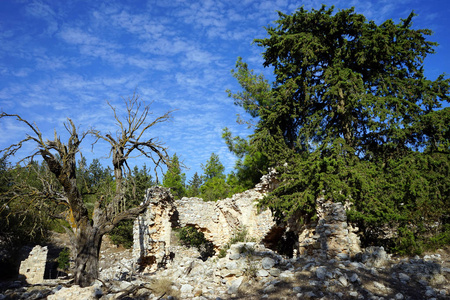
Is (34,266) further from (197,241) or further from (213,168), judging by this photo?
(213,168)

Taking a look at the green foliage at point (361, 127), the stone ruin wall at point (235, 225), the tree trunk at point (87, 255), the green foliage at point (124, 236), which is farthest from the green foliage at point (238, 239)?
the green foliage at point (124, 236)

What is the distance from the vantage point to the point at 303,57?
49.0ft

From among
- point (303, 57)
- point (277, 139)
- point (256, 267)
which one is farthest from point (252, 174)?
point (256, 267)

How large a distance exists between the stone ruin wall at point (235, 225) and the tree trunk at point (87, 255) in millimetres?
3238

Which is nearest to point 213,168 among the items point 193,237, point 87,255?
point 193,237

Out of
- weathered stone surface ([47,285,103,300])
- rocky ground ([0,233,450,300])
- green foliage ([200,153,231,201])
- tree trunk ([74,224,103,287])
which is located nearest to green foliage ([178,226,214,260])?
green foliage ([200,153,231,201])

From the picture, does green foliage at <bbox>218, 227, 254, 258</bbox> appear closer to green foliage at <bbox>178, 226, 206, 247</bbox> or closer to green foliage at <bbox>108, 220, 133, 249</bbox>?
green foliage at <bbox>178, 226, 206, 247</bbox>

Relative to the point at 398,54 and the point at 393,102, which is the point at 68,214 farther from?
the point at 398,54

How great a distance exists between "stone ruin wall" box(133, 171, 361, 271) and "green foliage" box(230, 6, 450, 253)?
91 cm

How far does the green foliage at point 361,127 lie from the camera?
360 inches

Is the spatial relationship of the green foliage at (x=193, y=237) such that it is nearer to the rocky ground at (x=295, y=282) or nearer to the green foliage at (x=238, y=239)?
the green foliage at (x=238, y=239)

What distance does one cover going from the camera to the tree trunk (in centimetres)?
Result: 829

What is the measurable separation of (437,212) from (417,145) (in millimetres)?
5649

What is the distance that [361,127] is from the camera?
1532cm
